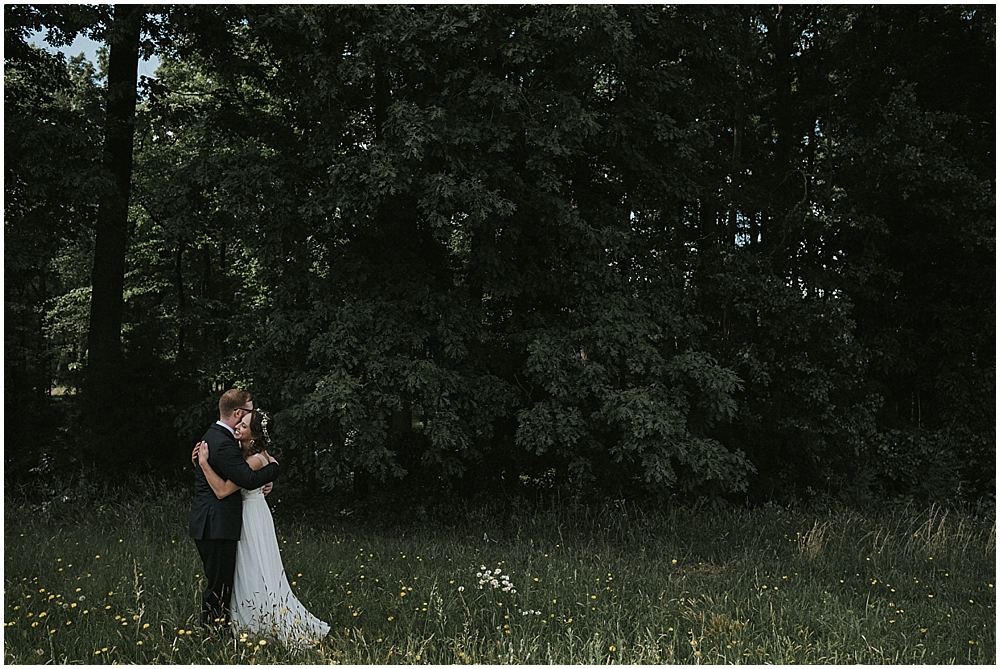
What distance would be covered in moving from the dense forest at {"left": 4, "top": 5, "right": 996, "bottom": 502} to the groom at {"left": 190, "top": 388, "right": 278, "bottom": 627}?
12.5 ft

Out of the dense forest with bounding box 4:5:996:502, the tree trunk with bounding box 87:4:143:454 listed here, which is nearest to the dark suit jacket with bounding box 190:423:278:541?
the dense forest with bounding box 4:5:996:502

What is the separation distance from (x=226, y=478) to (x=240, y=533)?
0.41 metres

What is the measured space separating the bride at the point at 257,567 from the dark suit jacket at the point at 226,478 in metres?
0.06

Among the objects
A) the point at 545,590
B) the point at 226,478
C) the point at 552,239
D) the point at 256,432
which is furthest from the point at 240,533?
the point at 552,239

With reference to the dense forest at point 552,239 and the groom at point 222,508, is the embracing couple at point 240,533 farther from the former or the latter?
the dense forest at point 552,239

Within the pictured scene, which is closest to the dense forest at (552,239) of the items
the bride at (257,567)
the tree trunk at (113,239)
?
the tree trunk at (113,239)

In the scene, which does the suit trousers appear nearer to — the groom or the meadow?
the groom

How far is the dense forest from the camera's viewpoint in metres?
9.72

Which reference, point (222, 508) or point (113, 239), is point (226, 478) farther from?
point (113, 239)

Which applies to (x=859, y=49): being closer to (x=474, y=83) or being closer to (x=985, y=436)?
(x=985, y=436)

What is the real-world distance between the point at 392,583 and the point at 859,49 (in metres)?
13.0

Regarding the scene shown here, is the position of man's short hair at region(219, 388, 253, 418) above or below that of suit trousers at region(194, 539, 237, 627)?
above

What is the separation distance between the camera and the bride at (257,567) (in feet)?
17.5

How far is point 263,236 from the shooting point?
10.4m
